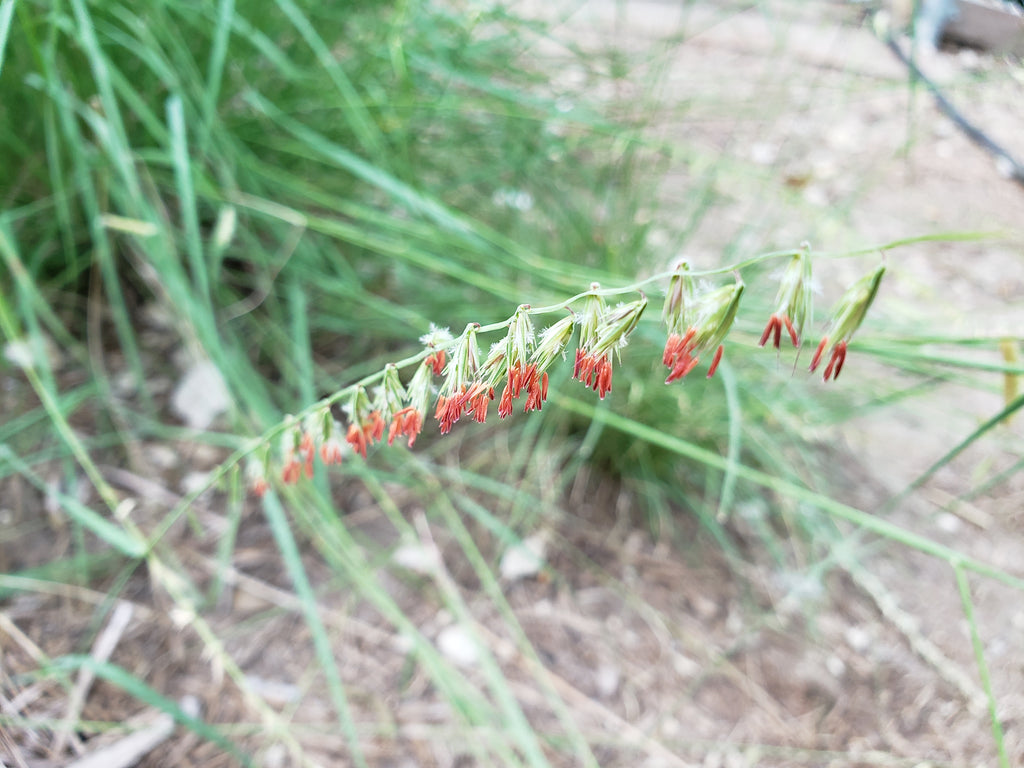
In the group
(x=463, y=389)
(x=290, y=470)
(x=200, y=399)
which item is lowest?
(x=200, y=399)

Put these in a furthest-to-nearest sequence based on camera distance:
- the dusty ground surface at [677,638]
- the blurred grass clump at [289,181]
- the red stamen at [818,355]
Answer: the blurred grass clump at [289,181] → the dusty ground surface at [677,638] → the red stamen at [818,355]

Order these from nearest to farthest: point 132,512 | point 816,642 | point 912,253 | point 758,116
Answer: point 132,512 < point 816,642 < point 758,116 < point 912,253

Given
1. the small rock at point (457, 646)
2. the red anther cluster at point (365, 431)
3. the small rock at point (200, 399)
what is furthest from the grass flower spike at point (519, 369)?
the small rock at point (200, 399)

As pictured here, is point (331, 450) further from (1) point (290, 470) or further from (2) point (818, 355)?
(2) point (818, 355)

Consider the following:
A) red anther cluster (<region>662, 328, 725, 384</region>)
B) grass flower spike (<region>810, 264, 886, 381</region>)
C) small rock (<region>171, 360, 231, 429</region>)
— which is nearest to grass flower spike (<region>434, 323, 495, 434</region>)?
red anther cluster (<region>662, 328, 725, 384</region>)

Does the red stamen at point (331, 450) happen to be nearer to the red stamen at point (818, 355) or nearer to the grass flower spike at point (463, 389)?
the grass flower spike at point (463, 389)

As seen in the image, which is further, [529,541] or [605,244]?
[605,244]

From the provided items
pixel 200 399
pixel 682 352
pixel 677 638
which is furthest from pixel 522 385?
pixel 200 399

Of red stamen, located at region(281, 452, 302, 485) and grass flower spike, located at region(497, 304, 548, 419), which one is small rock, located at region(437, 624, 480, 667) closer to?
red stamen, located at region(281, 452, 302, 485)

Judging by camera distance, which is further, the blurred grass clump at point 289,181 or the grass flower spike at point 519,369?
the blurred grass clump at point 289,181

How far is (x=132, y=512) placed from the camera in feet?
4.06

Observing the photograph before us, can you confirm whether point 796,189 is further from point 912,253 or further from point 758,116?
point 912,253

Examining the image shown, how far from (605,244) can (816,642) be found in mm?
825

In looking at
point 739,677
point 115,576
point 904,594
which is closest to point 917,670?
point 904,594
